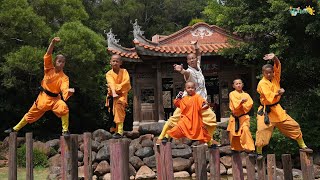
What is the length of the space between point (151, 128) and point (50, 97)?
8298mm

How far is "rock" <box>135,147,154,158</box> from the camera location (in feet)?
43.2

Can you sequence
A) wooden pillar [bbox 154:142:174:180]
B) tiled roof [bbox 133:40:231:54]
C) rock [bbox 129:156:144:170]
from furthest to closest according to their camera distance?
tiled roof [bbox 133:40:231:54] → rock [bbox 129:156:144:170] → wooden pillar [bbox 154:142:174:180]

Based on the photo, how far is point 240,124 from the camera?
6.39 metres

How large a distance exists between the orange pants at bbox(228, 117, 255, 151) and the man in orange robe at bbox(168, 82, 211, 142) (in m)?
0.71

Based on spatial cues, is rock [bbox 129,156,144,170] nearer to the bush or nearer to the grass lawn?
the grass lawn

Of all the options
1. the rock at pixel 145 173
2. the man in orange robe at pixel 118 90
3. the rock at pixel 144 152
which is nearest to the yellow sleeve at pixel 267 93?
the man in orange robe at pixel 118 90

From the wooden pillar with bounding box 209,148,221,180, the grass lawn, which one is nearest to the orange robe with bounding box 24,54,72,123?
the wooden pillar with bounding box 209,148,221,180

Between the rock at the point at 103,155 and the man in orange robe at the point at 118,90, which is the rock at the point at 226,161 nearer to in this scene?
the rock at the point at 103,155

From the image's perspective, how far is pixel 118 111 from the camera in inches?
261

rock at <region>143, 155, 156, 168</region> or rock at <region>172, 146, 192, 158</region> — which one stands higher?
rock at <region>172, 146, 192, 158</region>

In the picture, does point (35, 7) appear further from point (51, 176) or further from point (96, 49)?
point (51, 176)

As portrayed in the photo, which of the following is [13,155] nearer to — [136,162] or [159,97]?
[136,162]

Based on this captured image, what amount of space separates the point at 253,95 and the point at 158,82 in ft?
12.0

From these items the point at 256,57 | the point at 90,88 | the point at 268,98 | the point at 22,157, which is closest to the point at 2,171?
the point at 22,157
